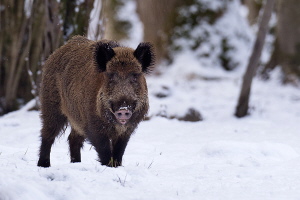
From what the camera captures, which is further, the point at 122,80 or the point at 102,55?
the point at 102,55

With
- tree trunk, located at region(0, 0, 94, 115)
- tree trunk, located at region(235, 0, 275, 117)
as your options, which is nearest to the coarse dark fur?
tree trunk, located at region(0, 0, 94, 115)

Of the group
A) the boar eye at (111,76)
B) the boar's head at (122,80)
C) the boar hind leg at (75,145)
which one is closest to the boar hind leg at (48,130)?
the boar hind leg at (75,145)

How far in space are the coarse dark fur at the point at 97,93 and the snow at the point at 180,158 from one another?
1.00 ft

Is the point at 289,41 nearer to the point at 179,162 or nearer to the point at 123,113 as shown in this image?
the point at 179,162

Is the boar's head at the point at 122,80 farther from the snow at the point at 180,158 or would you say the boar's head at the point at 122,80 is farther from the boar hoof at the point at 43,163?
the boar hoof at the point at 43,163

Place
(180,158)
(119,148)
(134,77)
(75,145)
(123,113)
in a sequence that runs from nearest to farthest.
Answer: (123,113) < (134,77) < (119,148) < (75,145) < (180,158)

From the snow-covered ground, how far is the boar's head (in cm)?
56

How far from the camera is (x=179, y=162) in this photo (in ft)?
21.4

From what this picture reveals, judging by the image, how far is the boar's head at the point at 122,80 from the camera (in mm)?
5121

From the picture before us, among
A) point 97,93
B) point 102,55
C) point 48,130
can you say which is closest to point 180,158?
point 48,130

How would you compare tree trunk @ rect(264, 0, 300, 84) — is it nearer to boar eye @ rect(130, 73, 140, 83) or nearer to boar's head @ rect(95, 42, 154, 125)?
boar's head @ rect(95, 42, 154, 125)

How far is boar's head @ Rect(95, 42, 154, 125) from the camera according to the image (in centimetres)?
512

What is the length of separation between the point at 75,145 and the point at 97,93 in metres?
1.28

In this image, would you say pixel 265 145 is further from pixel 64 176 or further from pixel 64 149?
pixel 64 176
